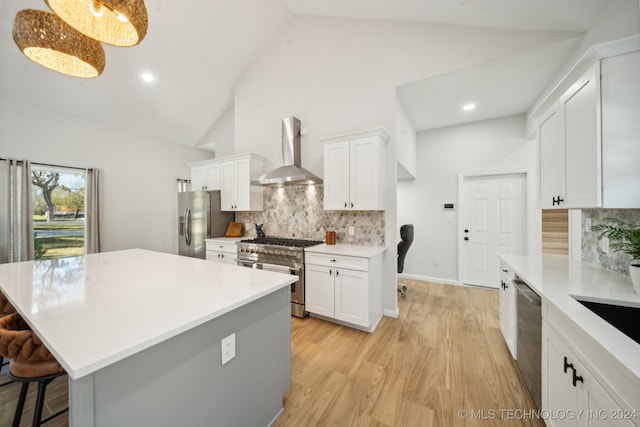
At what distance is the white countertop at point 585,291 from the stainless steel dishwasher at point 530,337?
108mm

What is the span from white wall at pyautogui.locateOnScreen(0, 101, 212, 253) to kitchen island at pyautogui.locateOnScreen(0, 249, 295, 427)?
10.4ft

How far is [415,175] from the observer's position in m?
4.67

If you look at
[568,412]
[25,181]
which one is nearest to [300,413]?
[568,412]

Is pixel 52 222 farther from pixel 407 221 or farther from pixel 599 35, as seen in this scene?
pixel 599 35

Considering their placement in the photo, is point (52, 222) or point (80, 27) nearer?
point (80, 27)

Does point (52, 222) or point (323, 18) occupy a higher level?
point (323, 18)

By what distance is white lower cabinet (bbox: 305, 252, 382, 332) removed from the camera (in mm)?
2648

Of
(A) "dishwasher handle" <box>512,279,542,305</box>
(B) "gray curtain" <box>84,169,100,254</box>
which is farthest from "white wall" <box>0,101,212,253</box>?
(A) "dishwasher handle" <box>512,279,542,305</box>

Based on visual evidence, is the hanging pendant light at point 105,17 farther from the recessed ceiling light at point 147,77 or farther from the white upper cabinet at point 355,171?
the recessed ceiling light at point 147,77

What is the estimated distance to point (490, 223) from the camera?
4.10 m

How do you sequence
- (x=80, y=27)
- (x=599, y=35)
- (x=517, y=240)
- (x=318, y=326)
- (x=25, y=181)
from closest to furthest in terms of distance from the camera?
(x=80, y=27)
(x=599, y=35)
(x=318, y=326)
(x=25, y=181)
(x=517, y=240)

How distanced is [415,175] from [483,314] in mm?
2593

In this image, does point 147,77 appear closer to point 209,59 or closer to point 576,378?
point 209,59

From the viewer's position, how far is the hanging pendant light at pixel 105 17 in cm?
126
